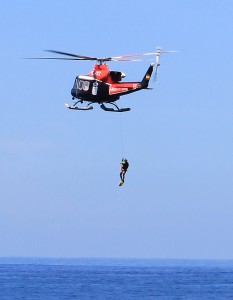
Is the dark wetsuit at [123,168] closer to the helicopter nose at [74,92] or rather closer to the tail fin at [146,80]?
the tail fin at [146,80]

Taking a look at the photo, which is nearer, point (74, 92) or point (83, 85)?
point (83, 85)

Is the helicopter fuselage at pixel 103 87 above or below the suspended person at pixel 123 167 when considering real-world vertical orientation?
above

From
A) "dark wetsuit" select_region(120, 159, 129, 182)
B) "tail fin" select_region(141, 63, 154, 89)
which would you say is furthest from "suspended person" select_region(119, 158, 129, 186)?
"tail fin" select_region(141, 63, 154, 89)

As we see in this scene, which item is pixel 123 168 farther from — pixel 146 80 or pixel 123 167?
pixel 146 80

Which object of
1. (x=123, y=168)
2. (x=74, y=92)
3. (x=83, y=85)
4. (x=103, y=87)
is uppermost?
(x=83, y=85)

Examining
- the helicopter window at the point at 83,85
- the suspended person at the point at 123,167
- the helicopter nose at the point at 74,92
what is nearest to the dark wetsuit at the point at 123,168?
the suspended person at the point at 123,167

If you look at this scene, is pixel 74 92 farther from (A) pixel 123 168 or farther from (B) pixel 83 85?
(A) pixel 123 168

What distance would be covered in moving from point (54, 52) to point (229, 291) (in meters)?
99.9

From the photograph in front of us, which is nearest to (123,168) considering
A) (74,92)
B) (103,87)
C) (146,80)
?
(103,87)

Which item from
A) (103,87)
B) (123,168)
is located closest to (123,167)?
(123,168)

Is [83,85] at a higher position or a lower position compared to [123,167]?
higher

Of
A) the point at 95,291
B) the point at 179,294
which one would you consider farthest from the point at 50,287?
the point at 179,294

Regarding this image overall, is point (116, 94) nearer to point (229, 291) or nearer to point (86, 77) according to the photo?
point (86, 77)

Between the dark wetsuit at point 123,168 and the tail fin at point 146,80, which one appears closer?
the dark wetsuit at point 123,168
